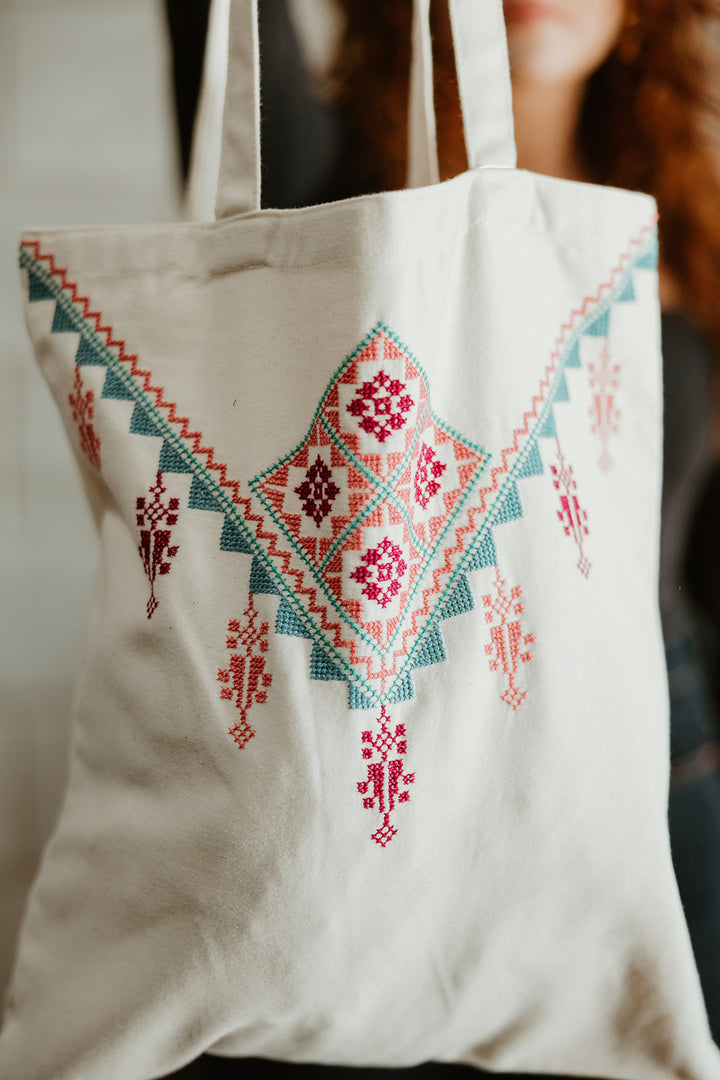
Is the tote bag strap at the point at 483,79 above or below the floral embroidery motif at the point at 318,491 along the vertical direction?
above

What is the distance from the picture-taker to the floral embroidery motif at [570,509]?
0.51 m

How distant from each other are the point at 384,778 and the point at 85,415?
0.93 ft

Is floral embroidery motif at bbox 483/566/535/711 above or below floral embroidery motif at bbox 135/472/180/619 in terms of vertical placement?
below

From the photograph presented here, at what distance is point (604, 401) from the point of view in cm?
56

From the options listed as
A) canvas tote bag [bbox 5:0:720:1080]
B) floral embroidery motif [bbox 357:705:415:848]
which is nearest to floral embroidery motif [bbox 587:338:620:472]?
canvas tote bag [bbox 5:0:720:1080]

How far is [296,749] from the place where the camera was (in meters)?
0.45

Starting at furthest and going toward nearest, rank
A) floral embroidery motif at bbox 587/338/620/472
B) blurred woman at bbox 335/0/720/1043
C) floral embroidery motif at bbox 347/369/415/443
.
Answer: blurred woman at bbox 335/0/720/1043 < floral embroidery motif at bbox 587/338/620/472 < floral embroidery motif at bbox 347/369/415/443

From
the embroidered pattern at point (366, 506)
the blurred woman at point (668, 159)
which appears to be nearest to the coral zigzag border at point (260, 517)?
the embroidered pattern at point (366, 506)

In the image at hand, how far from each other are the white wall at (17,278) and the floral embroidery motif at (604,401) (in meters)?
0.54

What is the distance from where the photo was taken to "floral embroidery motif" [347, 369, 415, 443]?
45 centimetres

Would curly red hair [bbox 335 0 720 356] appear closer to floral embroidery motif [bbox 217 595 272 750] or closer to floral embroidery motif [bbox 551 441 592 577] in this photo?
floral embroidery motif [bbox 551 441 592 577]

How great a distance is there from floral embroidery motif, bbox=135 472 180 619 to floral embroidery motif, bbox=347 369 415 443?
0.12 m

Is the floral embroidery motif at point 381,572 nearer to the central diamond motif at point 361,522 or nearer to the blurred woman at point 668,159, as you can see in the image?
the central diamond motif at point 361,522

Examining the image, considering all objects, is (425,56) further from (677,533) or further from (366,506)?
(677,533)
